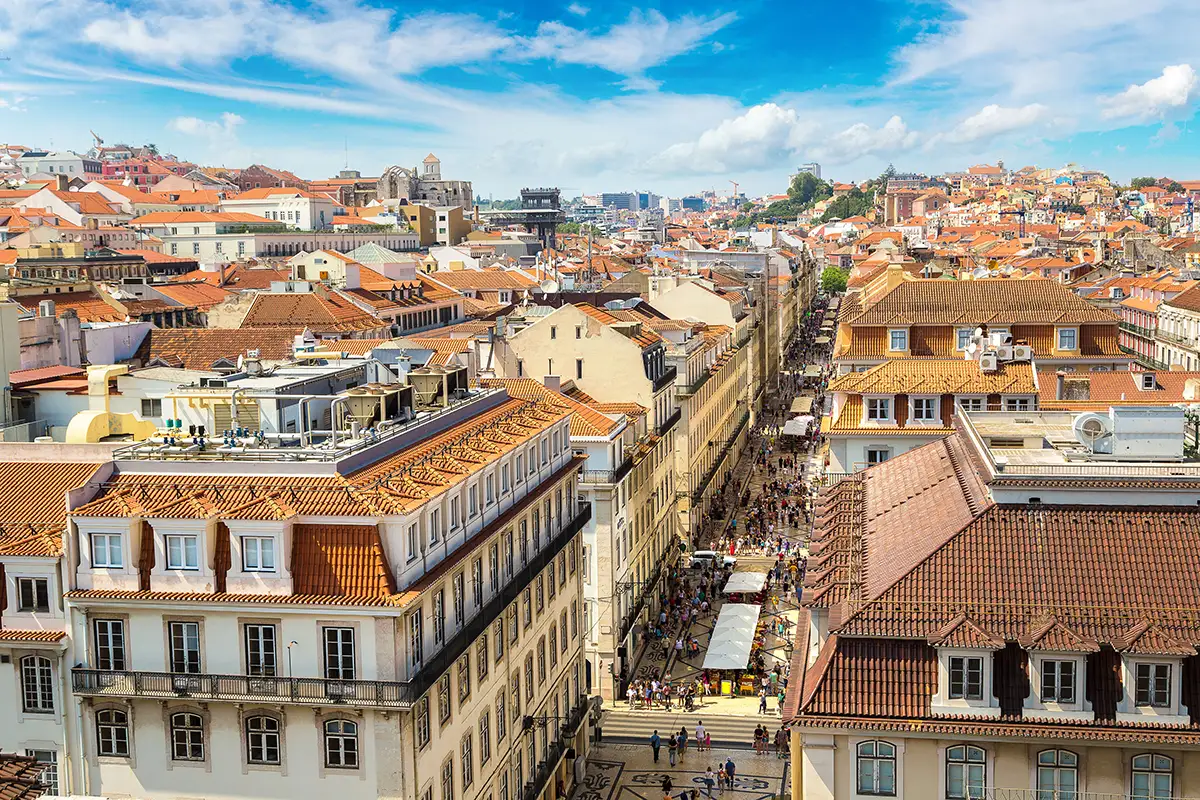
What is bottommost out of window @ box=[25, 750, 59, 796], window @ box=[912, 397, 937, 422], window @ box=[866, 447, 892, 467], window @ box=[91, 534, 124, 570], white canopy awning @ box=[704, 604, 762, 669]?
white canopy awning @ box=[704, 604, 762, 669]

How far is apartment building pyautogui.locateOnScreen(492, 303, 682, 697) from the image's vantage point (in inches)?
2628

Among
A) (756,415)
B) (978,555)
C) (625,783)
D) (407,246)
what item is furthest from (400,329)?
(407,246)

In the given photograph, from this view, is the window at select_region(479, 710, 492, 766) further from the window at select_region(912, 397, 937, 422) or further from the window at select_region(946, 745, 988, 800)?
the window at select_region(912, 397, 937, 422)

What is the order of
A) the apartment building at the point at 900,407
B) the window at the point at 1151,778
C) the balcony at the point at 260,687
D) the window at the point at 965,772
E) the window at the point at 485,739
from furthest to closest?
the apartment building at the point at 900,407, the window at the point at 485,739, the balcony at the point at 260,687, the window at the point at 965,772, the window at the point at 1151,778

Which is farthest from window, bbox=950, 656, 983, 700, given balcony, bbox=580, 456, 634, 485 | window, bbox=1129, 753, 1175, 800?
balcony, bbox=580, 456, 634, 485

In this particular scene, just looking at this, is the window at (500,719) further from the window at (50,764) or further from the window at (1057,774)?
the window at (1057,774)

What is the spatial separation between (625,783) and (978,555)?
24900 millimetres

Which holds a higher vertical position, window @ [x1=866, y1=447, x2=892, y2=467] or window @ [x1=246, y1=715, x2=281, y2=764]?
window @ [x1=866, y1=447, x2=892, y2=467]

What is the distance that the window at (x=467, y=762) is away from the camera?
125 ft

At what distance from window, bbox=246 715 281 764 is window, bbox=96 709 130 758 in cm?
Result: 313

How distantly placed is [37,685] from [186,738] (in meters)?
4.00

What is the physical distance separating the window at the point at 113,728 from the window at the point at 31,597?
2.93m

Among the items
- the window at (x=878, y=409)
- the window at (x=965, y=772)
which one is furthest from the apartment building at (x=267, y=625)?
the window at (x=878, y=409)

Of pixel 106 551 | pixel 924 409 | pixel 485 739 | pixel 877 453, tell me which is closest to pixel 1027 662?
pixel 485 739
